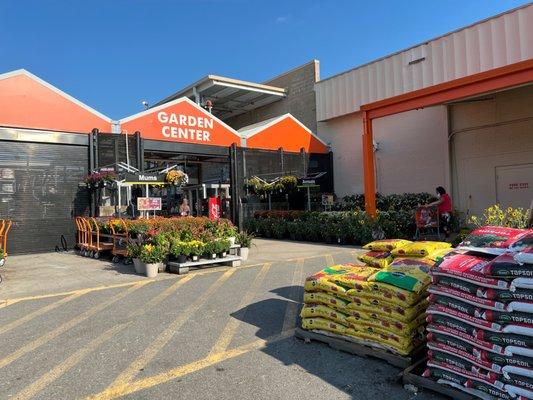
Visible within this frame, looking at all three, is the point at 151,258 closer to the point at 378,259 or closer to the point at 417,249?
the point at 378,259

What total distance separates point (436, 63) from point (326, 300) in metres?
14.2

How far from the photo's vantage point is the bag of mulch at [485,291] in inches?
123

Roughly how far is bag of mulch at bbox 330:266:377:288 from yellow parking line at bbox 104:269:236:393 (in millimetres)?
2053

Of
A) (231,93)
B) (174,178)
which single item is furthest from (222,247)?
(231,93)

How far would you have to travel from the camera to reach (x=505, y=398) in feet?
10.2

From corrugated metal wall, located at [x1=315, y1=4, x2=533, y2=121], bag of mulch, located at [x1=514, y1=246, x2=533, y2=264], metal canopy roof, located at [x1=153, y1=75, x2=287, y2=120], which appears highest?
metal canopy roof, located at [x1=153, y1=75, x2=287, y2=120]

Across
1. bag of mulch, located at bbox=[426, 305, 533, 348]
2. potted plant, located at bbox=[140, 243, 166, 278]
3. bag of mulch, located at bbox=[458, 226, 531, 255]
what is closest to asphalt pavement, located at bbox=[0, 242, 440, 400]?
bag of mulch, located at bbox=[426, 305, 533, 348]

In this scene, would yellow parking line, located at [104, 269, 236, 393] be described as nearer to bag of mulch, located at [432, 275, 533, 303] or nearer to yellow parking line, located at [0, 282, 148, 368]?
yellow parking line, located at [0, 282, 148, 368]

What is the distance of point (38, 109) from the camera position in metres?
13.8

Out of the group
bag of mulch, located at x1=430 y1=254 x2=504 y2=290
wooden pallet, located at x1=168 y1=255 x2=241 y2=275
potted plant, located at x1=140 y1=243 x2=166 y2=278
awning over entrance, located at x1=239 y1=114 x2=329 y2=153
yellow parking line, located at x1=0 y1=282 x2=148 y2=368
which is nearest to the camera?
bag of mulch, located at x1=430 y1=254 x2=504 y2=290

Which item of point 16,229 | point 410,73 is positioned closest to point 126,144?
point 16,229

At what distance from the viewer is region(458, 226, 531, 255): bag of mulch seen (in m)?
3.62

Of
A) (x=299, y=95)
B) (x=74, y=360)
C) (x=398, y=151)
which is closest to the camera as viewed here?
(x=74, y=360)

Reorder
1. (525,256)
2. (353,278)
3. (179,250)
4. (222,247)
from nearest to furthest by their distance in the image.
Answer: (525,256), (353,278), (179,250), (222,247)
